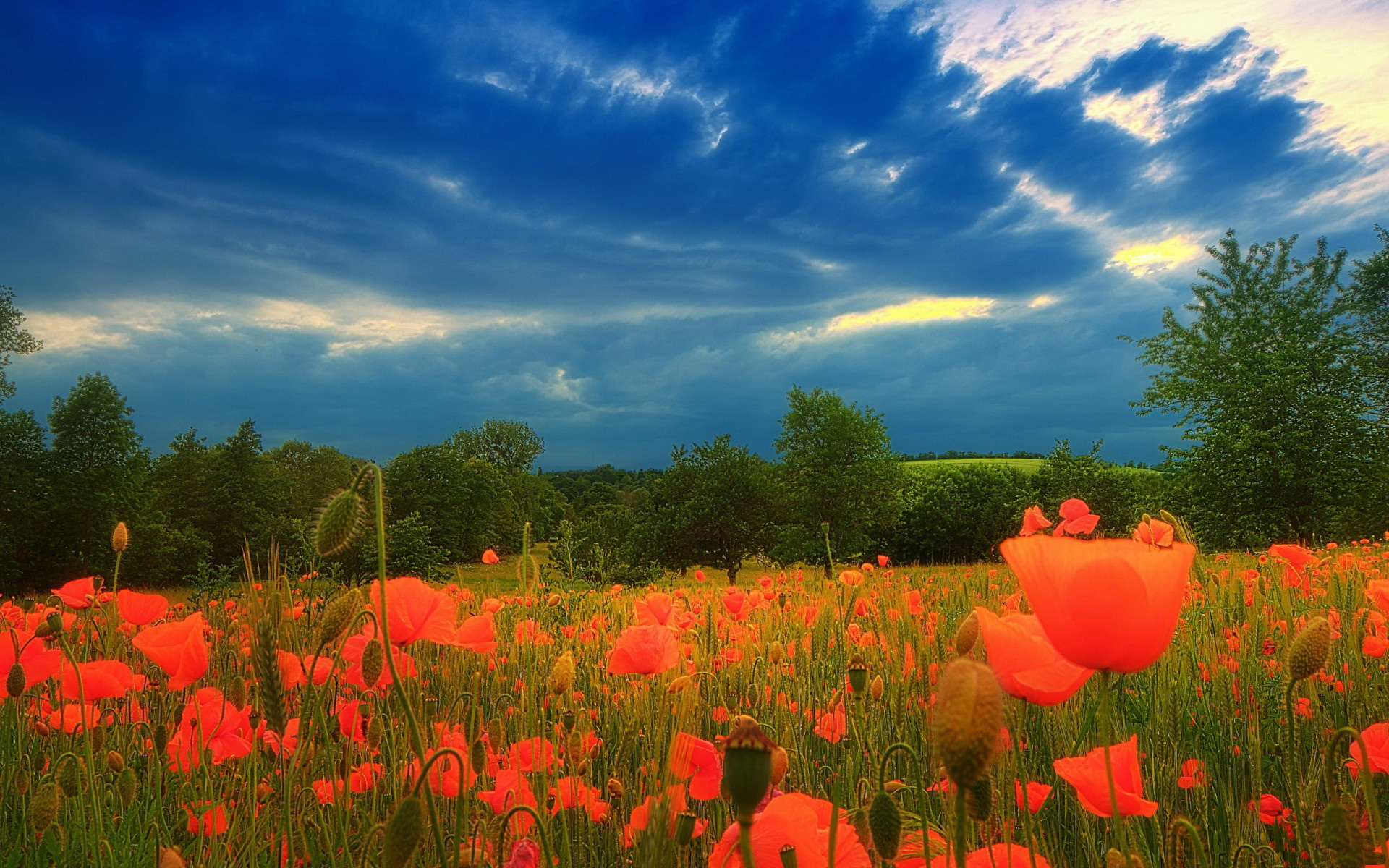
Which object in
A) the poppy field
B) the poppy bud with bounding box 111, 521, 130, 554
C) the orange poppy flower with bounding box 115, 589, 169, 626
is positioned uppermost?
the poppy bud with bounding box 111, 521, 130, 554

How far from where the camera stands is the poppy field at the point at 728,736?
2.67 feet

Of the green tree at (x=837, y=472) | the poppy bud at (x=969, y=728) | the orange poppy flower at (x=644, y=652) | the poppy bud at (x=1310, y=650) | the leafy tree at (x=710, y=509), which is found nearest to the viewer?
the poppy bud at (x=969, y=728)

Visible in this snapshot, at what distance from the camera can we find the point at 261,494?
106 ft

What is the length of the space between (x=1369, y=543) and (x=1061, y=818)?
13.1 metres

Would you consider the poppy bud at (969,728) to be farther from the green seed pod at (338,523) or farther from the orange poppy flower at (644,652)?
the orange poppy flower at (644,652)

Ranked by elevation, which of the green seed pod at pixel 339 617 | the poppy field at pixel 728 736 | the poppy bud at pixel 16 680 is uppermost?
the green seed pod at pixel 339 617

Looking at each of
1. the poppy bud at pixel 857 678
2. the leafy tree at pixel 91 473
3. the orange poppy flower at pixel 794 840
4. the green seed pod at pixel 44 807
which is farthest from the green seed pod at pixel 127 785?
the leafy tree at pixel 91 473

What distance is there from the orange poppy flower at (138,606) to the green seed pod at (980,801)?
7.49 feet

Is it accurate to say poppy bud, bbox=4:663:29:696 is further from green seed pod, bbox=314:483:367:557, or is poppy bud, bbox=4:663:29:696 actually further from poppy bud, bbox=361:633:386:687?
green seed pod, bbox=314:483:367:557

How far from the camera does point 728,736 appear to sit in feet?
4.94

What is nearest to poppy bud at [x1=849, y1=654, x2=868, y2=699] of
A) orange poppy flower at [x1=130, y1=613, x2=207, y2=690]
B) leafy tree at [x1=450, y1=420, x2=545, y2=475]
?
orange poppy flower at [x1=130, y1=613, x2=207, y2=690]

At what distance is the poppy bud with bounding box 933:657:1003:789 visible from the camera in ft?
1.96

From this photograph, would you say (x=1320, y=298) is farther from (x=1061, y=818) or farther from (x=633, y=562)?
(x=1061, y=818)

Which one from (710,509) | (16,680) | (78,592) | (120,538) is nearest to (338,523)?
(16,680)
